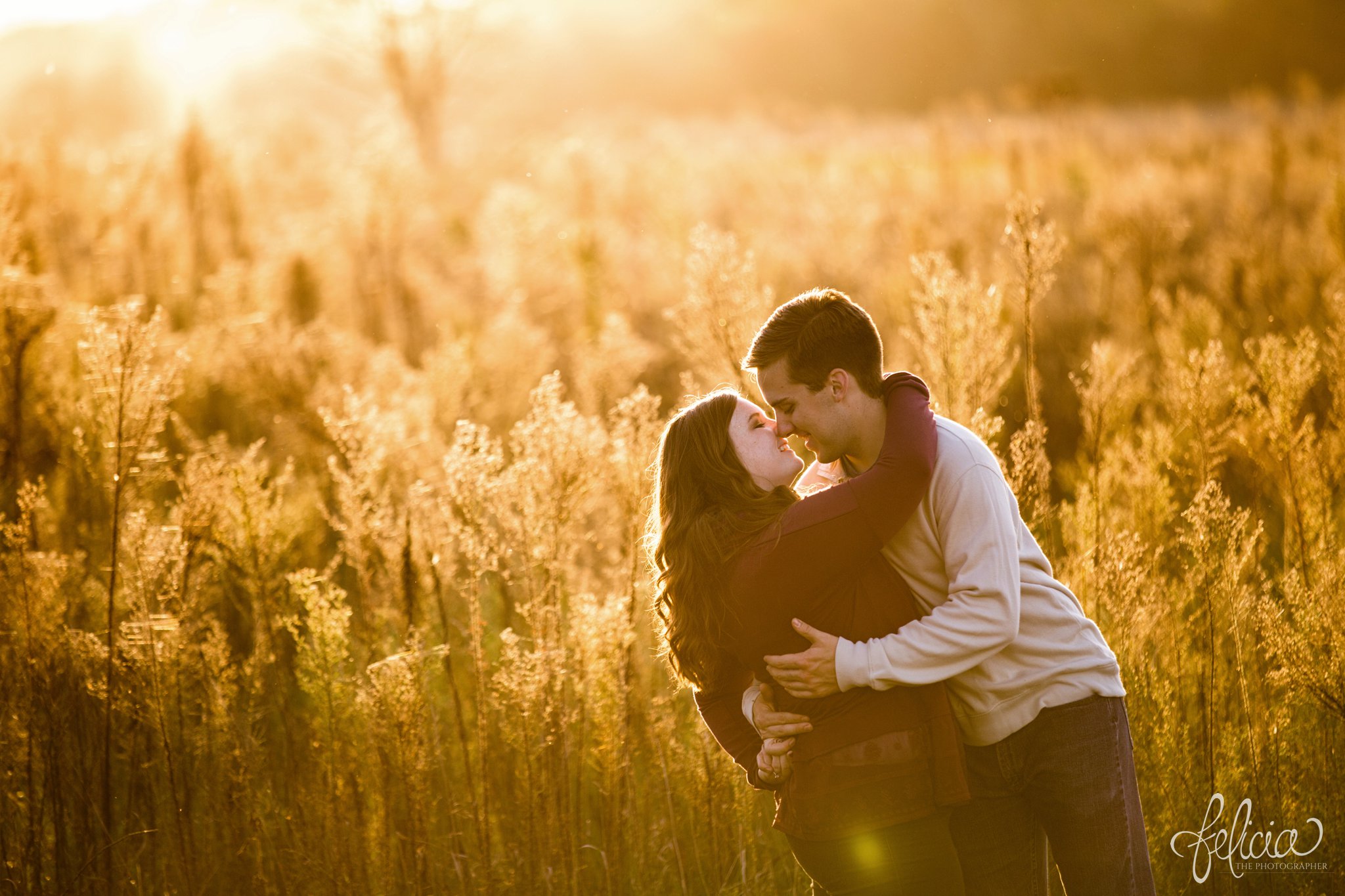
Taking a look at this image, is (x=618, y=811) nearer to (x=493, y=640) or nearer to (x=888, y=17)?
(x=493, y=640)

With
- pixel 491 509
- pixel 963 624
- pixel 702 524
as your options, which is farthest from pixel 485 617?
pixel 963 624

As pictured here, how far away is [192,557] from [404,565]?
870 mm

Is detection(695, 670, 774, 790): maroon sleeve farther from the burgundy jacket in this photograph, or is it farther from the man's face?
the man's face

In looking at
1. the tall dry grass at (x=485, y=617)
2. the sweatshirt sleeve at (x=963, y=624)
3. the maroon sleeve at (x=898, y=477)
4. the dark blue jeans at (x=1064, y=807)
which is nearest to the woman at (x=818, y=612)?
the maroon sleeve at (x=898, y=477)

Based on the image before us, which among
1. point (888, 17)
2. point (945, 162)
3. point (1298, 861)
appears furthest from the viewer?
point (888, 17)

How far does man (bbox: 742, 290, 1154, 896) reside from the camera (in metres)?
2.37

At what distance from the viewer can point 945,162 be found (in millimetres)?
15125

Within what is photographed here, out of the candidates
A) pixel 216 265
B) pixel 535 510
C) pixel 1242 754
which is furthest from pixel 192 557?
pixel 216 265

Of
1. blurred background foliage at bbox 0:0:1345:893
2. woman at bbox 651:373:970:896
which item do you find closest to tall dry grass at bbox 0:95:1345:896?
blurred background foliage at bbox 0:0:1345:893

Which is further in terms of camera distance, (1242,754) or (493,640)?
(493,640)
